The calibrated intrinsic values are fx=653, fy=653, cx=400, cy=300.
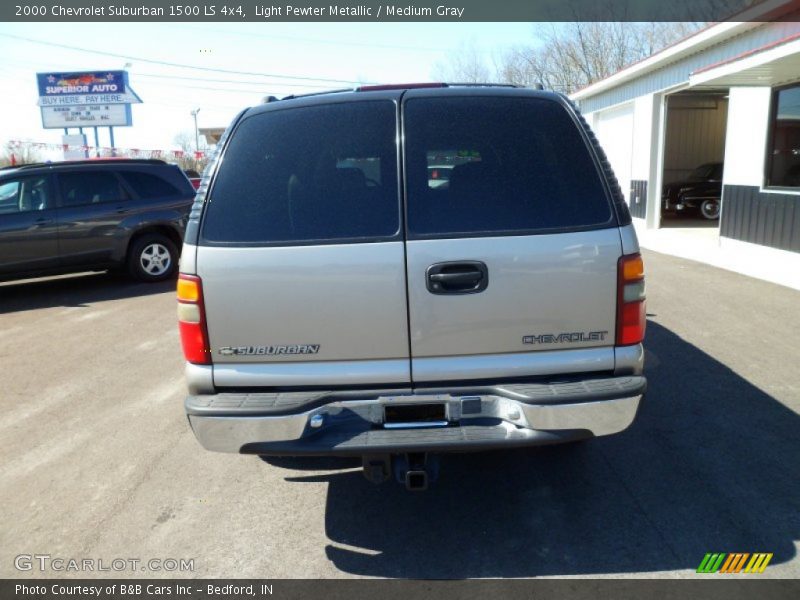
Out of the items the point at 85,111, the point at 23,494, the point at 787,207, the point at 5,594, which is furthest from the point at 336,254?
the point at 85,111

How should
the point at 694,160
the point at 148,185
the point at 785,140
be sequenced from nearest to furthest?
1. the point at 148,185
2. the point at 785,140
3. the point at 694,160

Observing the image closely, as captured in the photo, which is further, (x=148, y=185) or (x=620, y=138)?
(x=620, y=138)

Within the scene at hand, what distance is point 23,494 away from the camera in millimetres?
3828

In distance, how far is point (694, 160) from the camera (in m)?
20.8

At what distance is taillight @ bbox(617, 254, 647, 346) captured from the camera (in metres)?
2.90

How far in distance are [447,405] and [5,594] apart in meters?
2.15

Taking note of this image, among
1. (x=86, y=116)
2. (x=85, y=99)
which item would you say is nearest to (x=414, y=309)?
(x=86, y=116)

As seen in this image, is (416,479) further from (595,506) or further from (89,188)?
(89,188)

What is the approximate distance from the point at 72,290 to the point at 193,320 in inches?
338

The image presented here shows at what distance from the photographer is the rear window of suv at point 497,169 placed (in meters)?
2.93

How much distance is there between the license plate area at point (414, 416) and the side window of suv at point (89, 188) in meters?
8.58

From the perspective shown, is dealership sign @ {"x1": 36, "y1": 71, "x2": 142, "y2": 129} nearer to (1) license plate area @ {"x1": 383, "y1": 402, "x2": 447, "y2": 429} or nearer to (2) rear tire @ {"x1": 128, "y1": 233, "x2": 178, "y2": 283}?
(2) rear tire @ {"x1": 128, "y1": 233, "x2": 178, "y2": 283}

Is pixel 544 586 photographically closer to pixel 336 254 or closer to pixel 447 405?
pixel 447 405

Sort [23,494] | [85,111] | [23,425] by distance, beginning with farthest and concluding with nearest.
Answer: [85,111] < [23,425] < [23,494]
